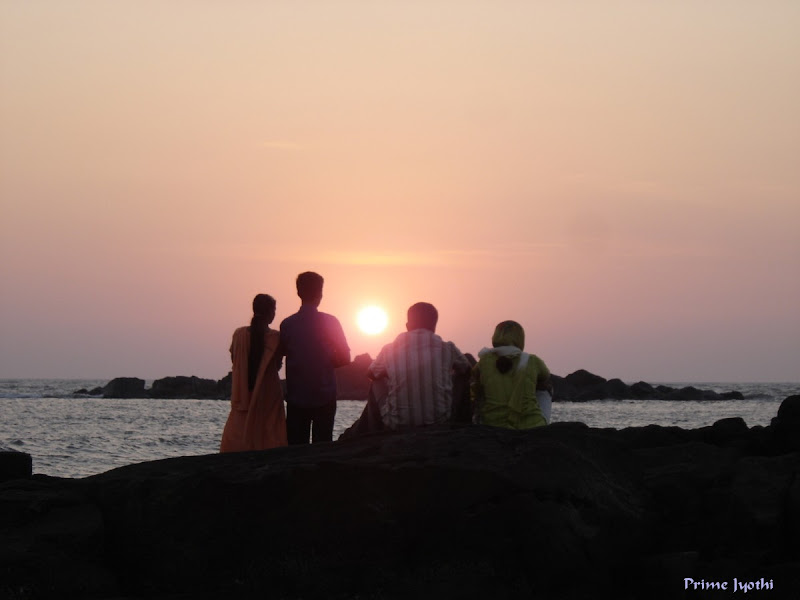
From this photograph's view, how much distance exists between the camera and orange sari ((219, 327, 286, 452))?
856cm

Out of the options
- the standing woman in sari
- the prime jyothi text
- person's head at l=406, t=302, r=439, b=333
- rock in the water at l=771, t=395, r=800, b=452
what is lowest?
the prime jyothi text

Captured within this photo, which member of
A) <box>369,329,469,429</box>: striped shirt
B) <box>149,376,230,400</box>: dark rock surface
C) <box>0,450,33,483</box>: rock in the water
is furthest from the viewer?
<box>149,376,230,400</box>: dark rock surface

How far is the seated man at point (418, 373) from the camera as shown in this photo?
7828 millimetres

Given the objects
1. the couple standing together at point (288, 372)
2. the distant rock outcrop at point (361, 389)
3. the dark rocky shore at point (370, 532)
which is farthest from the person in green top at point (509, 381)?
the distant rock outcrop at point (361, 389)

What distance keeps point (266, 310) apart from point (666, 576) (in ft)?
12.0

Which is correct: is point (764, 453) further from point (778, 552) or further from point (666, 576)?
point (666, 576)

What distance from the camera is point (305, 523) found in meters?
6.47

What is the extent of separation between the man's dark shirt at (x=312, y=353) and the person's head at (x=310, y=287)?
69mm

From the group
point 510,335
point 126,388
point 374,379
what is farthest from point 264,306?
point 126,388

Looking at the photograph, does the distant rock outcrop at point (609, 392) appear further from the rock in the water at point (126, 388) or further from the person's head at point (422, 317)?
the person's head at point (422, 317)

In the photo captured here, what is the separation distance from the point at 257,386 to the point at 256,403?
0.16m

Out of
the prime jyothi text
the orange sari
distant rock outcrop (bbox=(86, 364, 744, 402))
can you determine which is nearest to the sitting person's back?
the orange sari

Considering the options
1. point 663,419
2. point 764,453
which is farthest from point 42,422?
point 764,453

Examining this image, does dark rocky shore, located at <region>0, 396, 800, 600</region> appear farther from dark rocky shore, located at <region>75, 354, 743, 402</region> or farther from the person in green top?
dark rocky shore, located at <region>75, 354, 743, 402</region>
